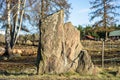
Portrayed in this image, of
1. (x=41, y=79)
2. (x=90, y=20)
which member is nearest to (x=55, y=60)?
(x=41, y=79)

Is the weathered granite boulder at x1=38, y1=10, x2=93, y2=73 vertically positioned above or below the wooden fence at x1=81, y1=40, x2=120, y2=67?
above

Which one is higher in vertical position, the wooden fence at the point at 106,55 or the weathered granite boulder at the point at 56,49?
the weathered granite boulder at the point at 56,49

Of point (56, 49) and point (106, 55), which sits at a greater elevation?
point (56, 49)

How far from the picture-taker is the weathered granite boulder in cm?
1597

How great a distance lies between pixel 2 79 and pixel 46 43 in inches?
108

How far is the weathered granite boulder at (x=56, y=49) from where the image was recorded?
15969mm

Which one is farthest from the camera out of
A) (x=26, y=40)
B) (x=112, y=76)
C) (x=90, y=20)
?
(x=90, y=20)

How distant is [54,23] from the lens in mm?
16203

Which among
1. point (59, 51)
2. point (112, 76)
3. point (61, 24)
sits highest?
point (61, 24)

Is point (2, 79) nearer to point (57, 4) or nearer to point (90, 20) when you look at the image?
point (57, 4)

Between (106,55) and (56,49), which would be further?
(106,55)

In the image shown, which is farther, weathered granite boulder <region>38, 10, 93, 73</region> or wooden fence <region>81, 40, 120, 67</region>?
wooden fence <region>81, 40, 120, 67</region>

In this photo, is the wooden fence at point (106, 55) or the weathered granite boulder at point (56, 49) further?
the wooden fence at point (106, 55)

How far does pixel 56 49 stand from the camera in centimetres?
1611
